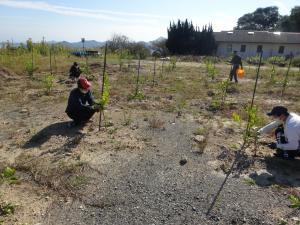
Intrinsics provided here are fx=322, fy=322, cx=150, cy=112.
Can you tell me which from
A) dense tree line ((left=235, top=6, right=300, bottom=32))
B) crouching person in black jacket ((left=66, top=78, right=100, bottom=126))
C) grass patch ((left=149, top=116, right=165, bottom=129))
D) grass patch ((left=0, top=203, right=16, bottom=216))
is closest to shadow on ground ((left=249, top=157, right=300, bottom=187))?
grass patch ((left=149, top=116, right=165, bottom=129))

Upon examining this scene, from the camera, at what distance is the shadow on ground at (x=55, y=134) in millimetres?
5285

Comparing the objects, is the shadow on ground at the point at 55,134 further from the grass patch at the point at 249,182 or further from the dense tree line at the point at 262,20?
the dense tree line at the point at 262,20

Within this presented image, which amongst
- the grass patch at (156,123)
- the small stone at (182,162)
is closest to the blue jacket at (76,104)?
the grass patch at (156,123)

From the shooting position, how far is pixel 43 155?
4.79 meters

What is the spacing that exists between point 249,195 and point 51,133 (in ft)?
11.7

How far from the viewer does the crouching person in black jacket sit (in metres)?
5.84

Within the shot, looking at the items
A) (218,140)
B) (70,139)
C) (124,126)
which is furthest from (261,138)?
(70,139)

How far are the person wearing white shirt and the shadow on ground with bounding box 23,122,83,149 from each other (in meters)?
3.17

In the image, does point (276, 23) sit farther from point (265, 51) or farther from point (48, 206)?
point (48, 206)

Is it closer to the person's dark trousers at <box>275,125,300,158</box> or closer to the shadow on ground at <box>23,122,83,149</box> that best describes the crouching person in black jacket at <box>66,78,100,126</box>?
the shadow on ground at <box>23,122,83,149</box>

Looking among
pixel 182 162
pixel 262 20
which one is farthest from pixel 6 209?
pixel 262 20

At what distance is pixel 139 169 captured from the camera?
443cm

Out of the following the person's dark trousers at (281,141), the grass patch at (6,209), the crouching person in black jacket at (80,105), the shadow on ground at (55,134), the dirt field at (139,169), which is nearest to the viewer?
the grass patch at (6,209)

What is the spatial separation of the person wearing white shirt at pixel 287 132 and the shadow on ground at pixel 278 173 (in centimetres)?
13
